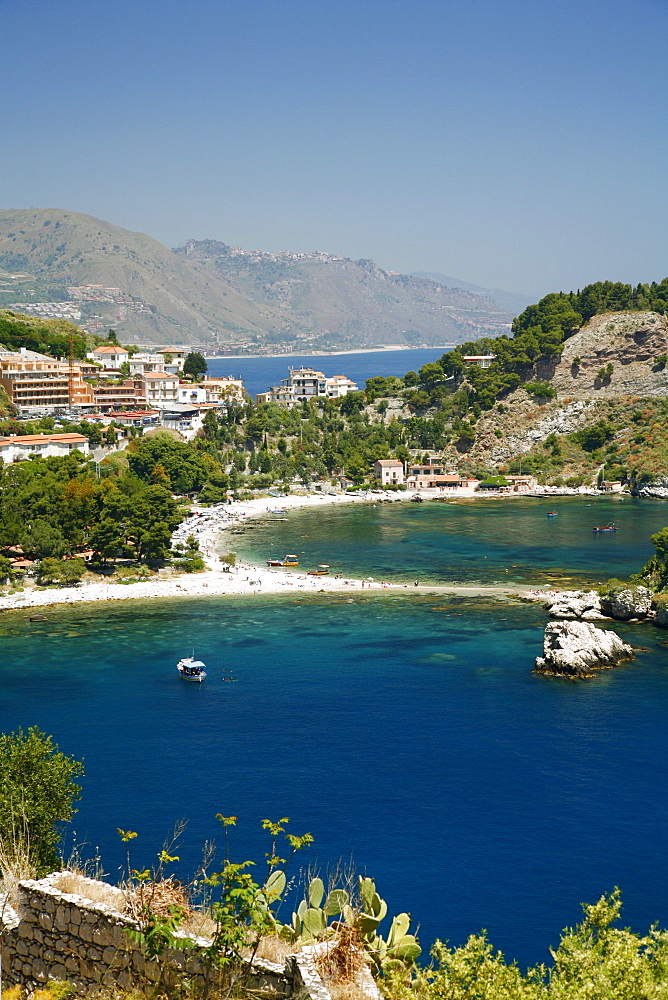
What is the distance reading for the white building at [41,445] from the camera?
80438mm

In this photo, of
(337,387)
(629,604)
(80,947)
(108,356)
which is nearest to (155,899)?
(80,947)

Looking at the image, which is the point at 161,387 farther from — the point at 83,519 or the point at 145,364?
the point at 83,519

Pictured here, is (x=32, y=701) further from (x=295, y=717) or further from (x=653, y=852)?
(x=653, y=852)

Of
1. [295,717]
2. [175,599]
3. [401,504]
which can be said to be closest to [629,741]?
[295,717]

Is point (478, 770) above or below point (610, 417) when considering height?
below

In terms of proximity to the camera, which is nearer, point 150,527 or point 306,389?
point 150,527

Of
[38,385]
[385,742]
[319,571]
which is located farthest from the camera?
[38,385]

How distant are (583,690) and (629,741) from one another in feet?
19.6

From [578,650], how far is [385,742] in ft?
42.9

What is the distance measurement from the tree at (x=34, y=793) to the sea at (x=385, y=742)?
263 inches

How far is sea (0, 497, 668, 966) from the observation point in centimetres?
2644

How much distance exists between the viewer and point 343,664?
4503cm

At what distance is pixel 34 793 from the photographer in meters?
18.9

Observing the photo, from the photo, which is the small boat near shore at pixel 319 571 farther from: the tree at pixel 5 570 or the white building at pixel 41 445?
the white building at pixel 41 445
